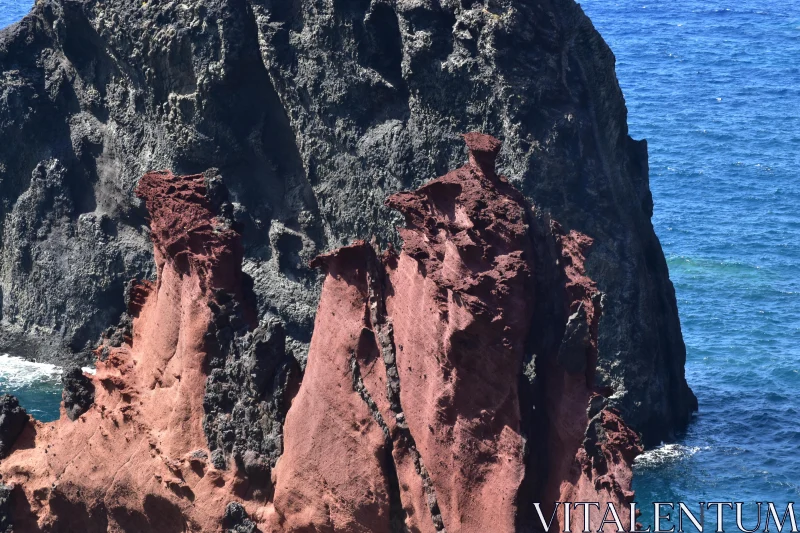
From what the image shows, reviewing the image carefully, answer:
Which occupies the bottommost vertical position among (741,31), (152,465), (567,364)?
(152,465)

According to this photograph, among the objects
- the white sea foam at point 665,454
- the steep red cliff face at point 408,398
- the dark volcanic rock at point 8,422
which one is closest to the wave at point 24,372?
the white sea foam at point 665,454

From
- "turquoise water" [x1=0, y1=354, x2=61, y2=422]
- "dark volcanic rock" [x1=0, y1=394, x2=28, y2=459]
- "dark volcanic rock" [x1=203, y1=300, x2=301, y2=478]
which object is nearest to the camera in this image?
"dark volcanic rock" [x1=203, y1=300, x2=301, y2=478]

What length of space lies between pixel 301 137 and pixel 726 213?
104 feet

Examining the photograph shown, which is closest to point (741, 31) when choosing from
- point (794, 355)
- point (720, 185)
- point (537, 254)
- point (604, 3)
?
point (604, 3)

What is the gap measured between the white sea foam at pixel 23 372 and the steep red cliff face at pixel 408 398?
1178 inches

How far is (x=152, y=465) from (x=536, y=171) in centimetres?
2320

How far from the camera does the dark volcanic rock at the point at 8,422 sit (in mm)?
23172

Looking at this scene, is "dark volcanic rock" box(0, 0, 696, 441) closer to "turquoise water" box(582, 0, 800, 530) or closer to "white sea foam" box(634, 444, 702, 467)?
"white sea foam" box(634, 444, 702, 467)

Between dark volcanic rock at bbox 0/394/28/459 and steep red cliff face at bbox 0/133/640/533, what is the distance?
2.30 meters

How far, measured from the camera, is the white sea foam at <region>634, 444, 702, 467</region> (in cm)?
4370

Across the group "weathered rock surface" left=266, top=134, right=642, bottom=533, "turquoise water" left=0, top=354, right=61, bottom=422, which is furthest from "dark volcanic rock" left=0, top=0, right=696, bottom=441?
"weathered rock surface" left=266, top=134, right=642, bottom=533

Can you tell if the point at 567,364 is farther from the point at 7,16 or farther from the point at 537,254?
the point at 7,16

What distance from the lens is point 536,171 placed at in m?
42.2

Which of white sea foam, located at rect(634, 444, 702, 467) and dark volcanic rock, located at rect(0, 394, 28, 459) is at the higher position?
dark volcanic rock, located at rect(0, 394, 28, 459)
